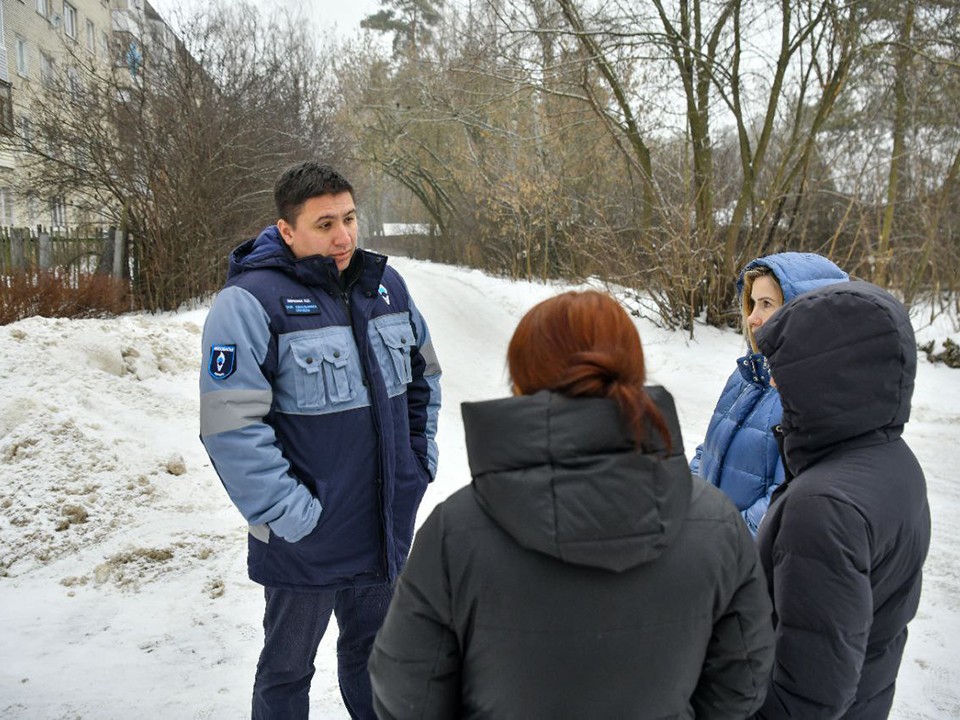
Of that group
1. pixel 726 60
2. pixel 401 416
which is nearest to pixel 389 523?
pixel 401 416

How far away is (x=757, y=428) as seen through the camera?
2268 millimetres

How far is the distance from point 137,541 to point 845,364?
420 cm

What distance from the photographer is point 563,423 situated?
1162mm

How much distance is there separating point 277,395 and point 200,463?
3.70 metres

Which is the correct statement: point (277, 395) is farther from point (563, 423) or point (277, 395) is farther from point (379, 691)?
point (563, 423)

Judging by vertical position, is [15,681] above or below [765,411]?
below

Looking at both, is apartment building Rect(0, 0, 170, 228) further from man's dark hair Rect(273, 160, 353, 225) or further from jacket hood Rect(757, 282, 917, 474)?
jacket hood Rect(757, 282, 917, 474)

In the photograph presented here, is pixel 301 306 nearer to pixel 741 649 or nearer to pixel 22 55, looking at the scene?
pixel 741 649

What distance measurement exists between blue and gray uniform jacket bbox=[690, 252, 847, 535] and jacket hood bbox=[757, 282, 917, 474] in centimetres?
57

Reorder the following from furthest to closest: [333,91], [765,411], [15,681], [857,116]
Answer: [333,91] → [857,116] → [15,681] → [765,411]

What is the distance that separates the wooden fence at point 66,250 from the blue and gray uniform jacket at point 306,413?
9861mm

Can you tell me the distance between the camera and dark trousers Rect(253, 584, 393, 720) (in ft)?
7.52

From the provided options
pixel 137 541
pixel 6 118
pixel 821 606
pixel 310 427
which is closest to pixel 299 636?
pixel 310 427

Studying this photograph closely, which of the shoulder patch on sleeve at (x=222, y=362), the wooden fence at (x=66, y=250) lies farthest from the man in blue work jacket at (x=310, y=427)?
the wooden fence at (x=66, y=250)
